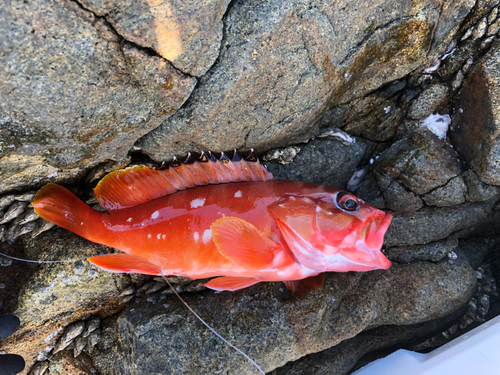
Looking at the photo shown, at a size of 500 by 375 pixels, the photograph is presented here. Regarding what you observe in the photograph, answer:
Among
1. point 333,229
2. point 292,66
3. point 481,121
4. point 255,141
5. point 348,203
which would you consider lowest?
point 333,229

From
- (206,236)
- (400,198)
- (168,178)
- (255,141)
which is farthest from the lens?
(400,198)

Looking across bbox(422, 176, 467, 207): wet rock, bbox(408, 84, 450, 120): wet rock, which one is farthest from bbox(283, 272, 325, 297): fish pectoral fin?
bbox(408, 84, 450, 120): wet rock

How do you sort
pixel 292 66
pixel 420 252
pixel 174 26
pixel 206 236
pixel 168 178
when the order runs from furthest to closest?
1. pixel 420 252
2. pixel 168 178
3. pixel 206 236
4. pixel 292 66
5. pixel 174 26

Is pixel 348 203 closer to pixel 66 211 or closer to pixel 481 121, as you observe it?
pixel 481 121

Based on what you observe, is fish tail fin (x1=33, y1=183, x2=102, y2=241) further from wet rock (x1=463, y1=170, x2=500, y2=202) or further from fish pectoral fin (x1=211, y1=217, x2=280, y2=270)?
wet rock (x1=463, y1=170, x2=500, y2=202)

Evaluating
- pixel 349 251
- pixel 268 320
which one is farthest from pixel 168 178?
pixel 349 251

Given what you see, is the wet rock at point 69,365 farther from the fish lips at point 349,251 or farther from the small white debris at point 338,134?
the small white debris at point 338,134
